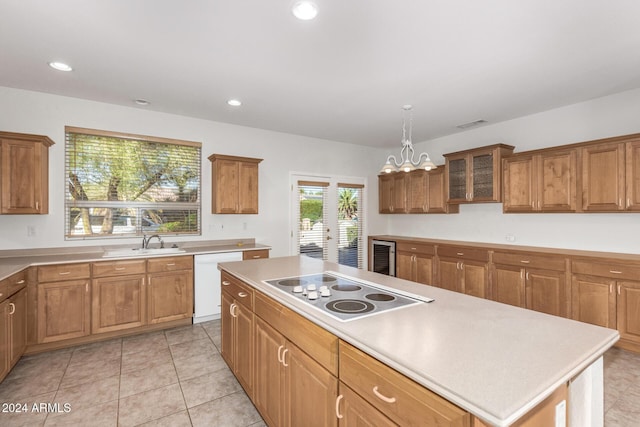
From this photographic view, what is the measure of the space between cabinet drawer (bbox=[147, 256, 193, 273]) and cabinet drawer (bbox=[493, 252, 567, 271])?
12.9ft

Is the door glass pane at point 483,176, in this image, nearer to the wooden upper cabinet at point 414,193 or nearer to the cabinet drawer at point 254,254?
the wooden upper cabinet at point 414,193

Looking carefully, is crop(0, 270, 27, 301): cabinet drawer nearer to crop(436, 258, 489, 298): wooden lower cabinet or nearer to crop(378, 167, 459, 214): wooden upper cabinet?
crop(436, 258, 489, 298): wooden lower cabinet

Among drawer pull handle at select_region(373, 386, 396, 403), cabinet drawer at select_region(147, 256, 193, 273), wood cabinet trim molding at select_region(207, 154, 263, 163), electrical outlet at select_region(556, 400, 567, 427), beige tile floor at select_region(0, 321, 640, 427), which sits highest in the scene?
wood cabinet trim molding at select_region(207, 154, 263, 163)

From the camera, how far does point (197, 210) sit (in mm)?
4316

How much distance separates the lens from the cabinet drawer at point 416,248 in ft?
Answer: 15.7

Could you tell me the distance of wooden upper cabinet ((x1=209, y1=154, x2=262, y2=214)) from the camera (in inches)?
164

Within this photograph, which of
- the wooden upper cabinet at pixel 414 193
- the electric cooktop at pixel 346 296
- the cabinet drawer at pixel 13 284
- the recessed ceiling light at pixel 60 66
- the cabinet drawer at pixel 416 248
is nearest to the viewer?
the electric cooktop at pixel 346 296

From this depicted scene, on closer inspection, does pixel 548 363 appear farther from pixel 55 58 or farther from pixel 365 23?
pixel 55 58

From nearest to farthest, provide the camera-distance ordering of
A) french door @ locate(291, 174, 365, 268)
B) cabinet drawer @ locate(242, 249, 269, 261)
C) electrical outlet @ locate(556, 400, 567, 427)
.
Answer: electrical outlet @ locate(556, 400, 567, 427) < cabinet drawer @ locate(242, 249, 269, 261) < french door @ locate(291, 174, 365, 268)

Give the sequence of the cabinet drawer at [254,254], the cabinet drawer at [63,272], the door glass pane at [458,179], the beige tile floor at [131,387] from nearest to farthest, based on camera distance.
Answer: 1. the beige tile floor at [131,387]
2. the cabinet drawer at [63,272]
3. the cabinet drawer at [254,254]
4. the door glass pane at [458,179]

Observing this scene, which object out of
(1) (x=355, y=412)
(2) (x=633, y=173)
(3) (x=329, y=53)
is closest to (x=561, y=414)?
(1) (x=355, y=412)

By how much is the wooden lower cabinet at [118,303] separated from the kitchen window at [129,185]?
76 cm

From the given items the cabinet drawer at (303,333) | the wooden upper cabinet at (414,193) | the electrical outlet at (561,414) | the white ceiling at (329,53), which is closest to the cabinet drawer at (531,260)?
the wooden upper cabinet at (414,193)

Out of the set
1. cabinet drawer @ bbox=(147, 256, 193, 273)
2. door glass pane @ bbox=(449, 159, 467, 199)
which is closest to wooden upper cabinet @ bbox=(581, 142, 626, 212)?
door glass pane @ bbox=(449, 159, 467, 199)
